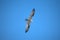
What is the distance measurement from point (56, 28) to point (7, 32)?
0.72m

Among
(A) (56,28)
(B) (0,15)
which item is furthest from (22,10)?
(A) (56,28)

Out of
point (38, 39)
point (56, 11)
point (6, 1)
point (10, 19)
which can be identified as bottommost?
point (38, 39)

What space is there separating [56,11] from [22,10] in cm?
50

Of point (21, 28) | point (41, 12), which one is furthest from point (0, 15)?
point (41, 12)

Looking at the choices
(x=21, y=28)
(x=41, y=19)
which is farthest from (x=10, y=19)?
(x=41, y=19)

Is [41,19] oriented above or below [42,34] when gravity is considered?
above

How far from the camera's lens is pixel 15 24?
141 centimetres

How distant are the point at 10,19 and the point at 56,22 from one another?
682mm

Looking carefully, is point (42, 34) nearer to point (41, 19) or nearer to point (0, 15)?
point (41, 19)

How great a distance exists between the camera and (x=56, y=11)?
4.60 ft

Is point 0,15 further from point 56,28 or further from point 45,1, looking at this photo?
point 56,28

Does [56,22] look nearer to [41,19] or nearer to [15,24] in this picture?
[41,19]

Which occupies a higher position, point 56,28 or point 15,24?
point 15,24

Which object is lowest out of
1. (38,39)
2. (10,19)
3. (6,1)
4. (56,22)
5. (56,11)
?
(38,39)
